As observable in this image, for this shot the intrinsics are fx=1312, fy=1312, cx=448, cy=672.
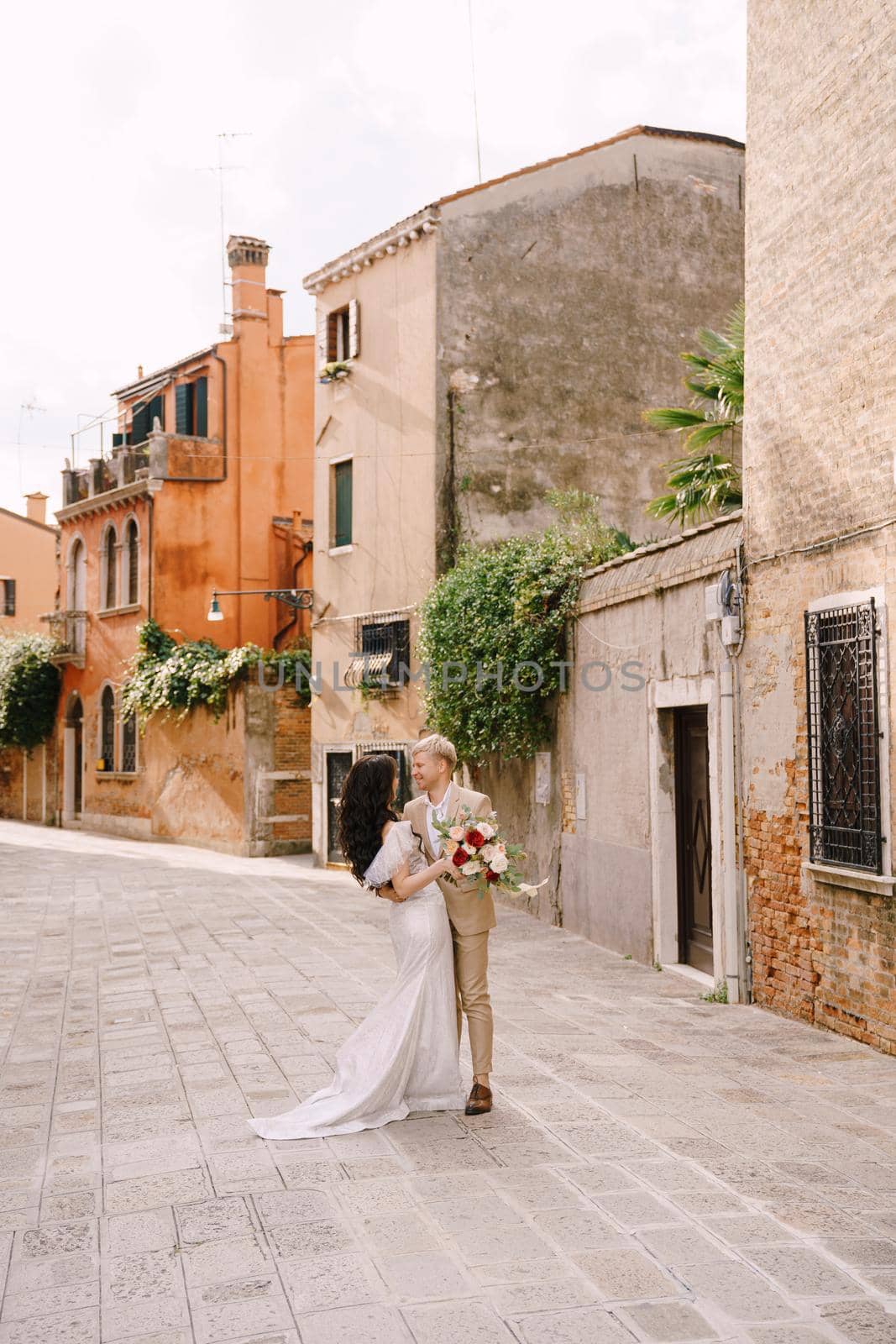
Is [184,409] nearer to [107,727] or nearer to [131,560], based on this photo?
[131,560]

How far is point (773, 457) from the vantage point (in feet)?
28.7

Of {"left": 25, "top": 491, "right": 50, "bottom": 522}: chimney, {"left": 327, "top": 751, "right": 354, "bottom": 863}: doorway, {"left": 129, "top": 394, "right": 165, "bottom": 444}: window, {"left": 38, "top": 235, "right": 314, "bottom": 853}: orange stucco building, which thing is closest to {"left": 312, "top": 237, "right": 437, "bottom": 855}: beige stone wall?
{"left": 327, "top": 751, "right": 354, "bottom": 863}: doorway

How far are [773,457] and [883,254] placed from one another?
1.62 meters

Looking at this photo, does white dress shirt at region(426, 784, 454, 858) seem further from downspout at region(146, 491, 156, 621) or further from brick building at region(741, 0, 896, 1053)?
downspout at region(146, 491, 156, 621)

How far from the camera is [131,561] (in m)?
27.9

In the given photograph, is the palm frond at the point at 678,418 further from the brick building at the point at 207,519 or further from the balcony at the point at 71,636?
the balcony at the point at 71,636

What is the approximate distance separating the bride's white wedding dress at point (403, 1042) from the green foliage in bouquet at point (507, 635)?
25.2ft

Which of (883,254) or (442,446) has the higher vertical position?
(442,446)

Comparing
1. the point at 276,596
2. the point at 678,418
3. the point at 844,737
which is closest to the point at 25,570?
the point at 276,596

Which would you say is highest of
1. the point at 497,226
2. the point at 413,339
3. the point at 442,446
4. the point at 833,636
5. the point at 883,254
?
the point at 497,226

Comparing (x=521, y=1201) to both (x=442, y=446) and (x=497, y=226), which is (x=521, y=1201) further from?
(x=497, y=226)

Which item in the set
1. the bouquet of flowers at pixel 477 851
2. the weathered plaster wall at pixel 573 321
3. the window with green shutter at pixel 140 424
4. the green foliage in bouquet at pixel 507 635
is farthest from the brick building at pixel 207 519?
the bouquet of flowers at pixel 477 851

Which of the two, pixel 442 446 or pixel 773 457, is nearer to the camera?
pixel 773 457

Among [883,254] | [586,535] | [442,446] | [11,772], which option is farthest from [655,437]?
[11,772]
